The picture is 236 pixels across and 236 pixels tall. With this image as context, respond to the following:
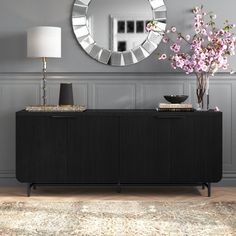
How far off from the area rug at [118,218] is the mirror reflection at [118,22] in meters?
1.50

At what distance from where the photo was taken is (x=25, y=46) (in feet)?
17.4

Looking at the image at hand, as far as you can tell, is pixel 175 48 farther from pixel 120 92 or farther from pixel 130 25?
pixel 120 92

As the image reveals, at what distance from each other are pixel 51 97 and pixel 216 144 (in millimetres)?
1565

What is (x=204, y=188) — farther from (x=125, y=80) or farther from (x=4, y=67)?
(x=4, y=67)

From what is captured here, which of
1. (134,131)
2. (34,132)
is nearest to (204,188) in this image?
(134,131)

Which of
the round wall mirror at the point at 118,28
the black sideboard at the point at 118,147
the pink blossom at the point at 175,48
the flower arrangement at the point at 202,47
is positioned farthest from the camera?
the round wall mirror at the point at 118,28

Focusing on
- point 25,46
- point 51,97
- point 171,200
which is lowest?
point 171,200

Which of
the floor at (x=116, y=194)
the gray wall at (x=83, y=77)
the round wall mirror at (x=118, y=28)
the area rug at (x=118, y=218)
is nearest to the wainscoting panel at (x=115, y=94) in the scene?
the gray wall at (x=83, y=77)

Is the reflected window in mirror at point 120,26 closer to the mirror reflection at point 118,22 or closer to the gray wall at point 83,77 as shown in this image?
the mirror reflection at point 118,22

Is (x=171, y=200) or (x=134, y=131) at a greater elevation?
(x=134, y=131)

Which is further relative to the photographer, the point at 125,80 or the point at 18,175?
the point at 125,80

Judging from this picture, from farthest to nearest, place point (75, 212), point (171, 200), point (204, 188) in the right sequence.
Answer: point (204, 188) < point (171, 200) < point (75, 212)

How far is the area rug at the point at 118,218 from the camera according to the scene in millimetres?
3752

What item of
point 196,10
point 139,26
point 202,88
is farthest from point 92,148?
point 196,10
